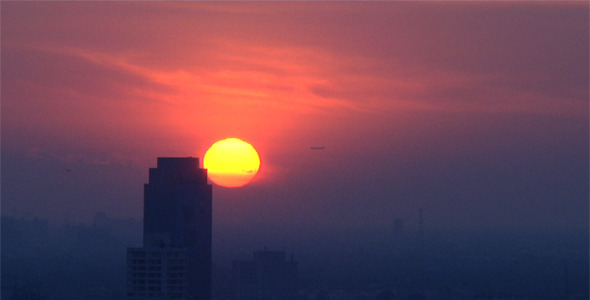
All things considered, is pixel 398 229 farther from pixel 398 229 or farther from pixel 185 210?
pixel 185 210

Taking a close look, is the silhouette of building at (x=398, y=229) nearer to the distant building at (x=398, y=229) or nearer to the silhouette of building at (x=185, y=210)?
the distant building at (x=398, y=229)

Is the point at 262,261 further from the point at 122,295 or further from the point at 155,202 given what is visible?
the point at 155,202

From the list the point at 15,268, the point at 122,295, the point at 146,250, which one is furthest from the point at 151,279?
the point at 15,268

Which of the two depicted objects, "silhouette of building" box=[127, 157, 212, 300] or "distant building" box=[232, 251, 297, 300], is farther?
"distant building" box=[232, 251, 297, 300]

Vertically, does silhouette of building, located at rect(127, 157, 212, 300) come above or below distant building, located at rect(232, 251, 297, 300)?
above

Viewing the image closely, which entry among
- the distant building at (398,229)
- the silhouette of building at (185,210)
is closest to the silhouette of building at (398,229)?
the distant building at (398,229)

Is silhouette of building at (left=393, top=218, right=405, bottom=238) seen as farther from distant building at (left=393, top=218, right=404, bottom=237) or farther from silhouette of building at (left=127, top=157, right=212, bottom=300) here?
silhouette of building at (left=127, top=157, right=212, bottom=300)

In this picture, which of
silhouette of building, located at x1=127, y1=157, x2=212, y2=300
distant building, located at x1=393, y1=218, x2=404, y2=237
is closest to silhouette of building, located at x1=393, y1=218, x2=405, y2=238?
distant building, located at x1=393, y1=218, x2=404, y2=237

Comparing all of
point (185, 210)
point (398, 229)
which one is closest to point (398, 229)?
point (398, 229)

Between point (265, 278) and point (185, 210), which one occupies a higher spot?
point (185, 210)
